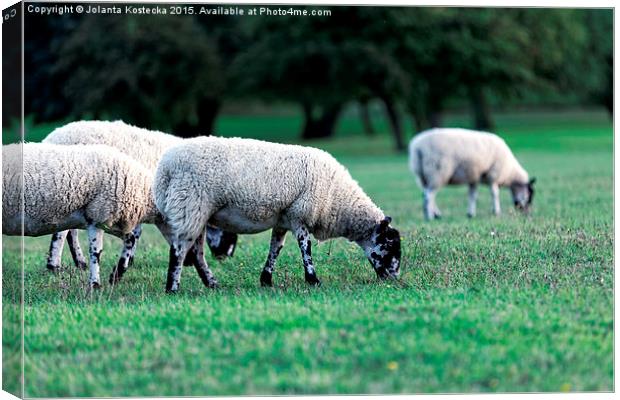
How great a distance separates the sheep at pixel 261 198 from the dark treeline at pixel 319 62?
1307cm

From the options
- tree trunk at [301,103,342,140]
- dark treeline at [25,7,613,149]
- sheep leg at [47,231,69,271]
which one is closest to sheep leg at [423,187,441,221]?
dark treeline at [25,7,613,149]

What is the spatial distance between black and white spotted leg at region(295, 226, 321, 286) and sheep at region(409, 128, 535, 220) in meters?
7.45

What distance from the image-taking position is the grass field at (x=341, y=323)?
751 cm

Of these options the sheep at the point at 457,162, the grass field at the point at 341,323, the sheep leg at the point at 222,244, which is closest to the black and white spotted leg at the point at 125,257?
the grass field at the point at 341,323

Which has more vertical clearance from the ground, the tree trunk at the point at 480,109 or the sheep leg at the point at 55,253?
the tree trunk at the point at 480,109

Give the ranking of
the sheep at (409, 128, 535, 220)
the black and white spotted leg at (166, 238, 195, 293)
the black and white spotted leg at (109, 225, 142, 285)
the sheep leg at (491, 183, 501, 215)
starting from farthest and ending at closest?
1. the sheep leg at (491, 183, 501, 215)
2. the sheep at (409, 128, 535, 220)
3. the black and white spotted leg at (109, 225, 142, 285)
4. the black and white spotted leg at (166, 238, 195, 293)

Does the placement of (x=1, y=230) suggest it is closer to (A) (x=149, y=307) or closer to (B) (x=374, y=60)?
(A) (x=149, y=307)

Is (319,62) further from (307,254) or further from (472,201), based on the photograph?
(307,254)

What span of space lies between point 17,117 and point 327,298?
327cm

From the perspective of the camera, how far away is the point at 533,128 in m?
40.9

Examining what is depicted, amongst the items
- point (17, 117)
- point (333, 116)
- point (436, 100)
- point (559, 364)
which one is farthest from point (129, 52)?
point (559, 364)

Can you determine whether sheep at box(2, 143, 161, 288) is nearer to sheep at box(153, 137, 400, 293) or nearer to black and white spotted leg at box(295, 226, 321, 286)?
sheep at box(153, 137, 400, 293)

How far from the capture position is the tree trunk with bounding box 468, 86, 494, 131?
104 feet

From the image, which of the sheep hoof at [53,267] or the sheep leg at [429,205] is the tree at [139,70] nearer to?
the sheep leg at [429,205]
